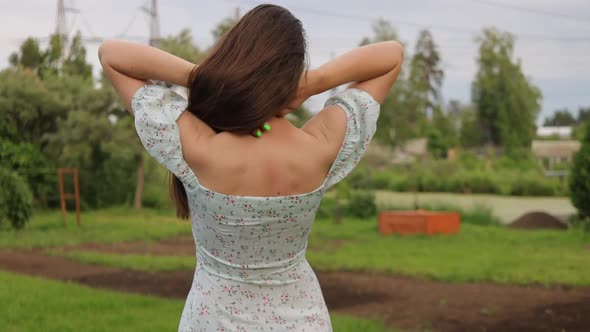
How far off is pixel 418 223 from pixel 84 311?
29.9ft

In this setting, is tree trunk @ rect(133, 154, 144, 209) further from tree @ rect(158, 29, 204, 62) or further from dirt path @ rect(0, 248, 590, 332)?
dirt path @ rect(0, 248, 590, 332)

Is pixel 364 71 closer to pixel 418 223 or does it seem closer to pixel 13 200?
pixel 418 223

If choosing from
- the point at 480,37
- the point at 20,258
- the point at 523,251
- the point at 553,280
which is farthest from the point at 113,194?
the point at 480,37

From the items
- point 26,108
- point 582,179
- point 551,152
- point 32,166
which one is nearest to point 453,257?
point 582,179

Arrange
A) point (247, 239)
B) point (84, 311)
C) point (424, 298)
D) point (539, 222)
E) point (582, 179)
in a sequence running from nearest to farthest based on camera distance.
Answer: point (247, 239) < point (84, 311) < point (424, 298) < point (582, 179) < point (539, 222)

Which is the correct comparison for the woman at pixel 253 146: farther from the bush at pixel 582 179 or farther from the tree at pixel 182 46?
the tree at pixel 182 46

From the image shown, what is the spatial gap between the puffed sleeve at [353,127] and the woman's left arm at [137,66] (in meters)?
0.38

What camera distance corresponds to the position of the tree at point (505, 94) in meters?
55.2

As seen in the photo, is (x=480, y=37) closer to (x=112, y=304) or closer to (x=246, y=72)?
(x=112, y=304)

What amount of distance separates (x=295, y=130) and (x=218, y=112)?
0.62ft

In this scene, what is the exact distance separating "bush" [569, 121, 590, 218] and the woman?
1382 centimetres

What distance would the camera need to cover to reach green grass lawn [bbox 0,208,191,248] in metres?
14.5

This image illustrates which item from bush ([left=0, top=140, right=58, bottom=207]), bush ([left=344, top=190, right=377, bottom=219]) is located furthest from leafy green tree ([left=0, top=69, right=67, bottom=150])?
bush ([left=344, top=190, right=377, bottom=219])

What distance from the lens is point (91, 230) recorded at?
54.9 ft
